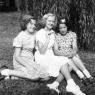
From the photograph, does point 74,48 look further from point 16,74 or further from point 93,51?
point 93,51

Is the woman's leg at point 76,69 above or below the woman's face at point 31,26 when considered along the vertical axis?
below

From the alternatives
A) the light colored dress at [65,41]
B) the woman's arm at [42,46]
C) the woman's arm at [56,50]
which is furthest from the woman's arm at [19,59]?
the light colored dress at [65,41]

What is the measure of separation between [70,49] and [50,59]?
46 cm

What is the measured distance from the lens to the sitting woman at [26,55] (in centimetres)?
483

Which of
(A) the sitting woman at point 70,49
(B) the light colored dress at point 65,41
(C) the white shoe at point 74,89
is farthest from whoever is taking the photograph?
(B) the light colored dress at point 65,41

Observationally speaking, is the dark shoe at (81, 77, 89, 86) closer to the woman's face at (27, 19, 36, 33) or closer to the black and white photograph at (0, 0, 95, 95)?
the black and white photograph at (0, 0, 95, 95)

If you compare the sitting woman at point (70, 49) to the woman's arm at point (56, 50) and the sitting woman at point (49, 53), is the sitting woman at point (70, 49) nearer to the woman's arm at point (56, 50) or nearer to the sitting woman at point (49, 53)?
the woman's arm at point (56, 50)

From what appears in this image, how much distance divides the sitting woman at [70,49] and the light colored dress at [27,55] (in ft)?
1.38

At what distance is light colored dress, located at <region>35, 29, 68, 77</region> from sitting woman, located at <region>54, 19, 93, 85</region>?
12cm

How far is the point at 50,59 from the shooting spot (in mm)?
4977

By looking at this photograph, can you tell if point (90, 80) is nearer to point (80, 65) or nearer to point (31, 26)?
point (80, 65)

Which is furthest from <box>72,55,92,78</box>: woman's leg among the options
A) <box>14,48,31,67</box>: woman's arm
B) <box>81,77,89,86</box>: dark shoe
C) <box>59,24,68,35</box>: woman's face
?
<box>14,48,31,67</box>: woman's arm

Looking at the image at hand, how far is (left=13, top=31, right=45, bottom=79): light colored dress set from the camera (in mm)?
4813

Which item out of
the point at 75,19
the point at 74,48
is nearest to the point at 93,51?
the point at 75,19
